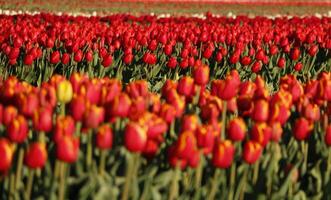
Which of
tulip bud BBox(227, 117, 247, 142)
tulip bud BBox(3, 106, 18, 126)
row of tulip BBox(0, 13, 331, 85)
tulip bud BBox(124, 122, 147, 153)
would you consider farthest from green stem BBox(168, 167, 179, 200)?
row of tulip BBox(0, 13, 331, 85)

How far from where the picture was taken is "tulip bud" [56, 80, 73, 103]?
3.37 m

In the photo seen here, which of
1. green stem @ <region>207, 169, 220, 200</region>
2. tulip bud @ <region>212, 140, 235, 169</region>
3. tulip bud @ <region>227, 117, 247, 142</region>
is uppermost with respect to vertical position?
tulip bud @ <region>227, 117, 247, 142</region>

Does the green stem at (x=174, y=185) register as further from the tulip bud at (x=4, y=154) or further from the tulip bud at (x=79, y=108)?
the tulip bud at (x=4, y=154)

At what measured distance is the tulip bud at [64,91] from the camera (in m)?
3.37

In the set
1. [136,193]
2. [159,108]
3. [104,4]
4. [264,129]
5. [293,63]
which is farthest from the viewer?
[104,4]

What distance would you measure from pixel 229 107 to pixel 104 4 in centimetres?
2070

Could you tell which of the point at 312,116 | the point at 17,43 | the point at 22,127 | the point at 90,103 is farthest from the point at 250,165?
the point at 17,43

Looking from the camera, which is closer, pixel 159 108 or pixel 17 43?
pixel 159 108

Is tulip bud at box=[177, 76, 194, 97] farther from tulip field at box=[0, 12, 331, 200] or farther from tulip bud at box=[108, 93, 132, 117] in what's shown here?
tulip bud at box=[108, 93, 132, 117]

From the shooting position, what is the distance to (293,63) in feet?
27.6

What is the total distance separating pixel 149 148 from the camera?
3.07 m

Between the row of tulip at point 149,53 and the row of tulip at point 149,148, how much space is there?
3.32 m

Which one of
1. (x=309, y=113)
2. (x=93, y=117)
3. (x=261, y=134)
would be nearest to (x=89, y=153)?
(x=93, y=117)

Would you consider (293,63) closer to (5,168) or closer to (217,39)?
(217,39)
